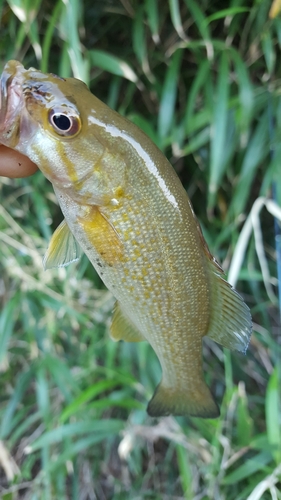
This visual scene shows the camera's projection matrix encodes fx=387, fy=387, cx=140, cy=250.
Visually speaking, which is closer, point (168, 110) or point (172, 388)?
point (172, 388)

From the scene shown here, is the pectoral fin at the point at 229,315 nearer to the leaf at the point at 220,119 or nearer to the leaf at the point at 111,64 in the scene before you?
the leaf at the point at 220,119

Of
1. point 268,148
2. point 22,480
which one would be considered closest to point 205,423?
point 22,480

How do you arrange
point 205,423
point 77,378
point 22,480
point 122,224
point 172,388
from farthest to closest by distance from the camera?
point 22,480
point 77,378
point 205,423
point 172,388
point 122,224

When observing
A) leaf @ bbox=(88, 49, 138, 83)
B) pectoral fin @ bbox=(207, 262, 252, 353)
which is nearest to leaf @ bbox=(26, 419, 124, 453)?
pectoral fin @ bbox=(207, 262, 252, 353)

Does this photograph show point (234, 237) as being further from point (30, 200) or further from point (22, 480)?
point (22, 480)

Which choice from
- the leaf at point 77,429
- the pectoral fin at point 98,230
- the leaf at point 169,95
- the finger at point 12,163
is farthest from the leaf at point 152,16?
the leaf at point 77,429

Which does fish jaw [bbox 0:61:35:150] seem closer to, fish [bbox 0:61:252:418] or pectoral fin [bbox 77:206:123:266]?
fish [bbox 0:61:252:418]
